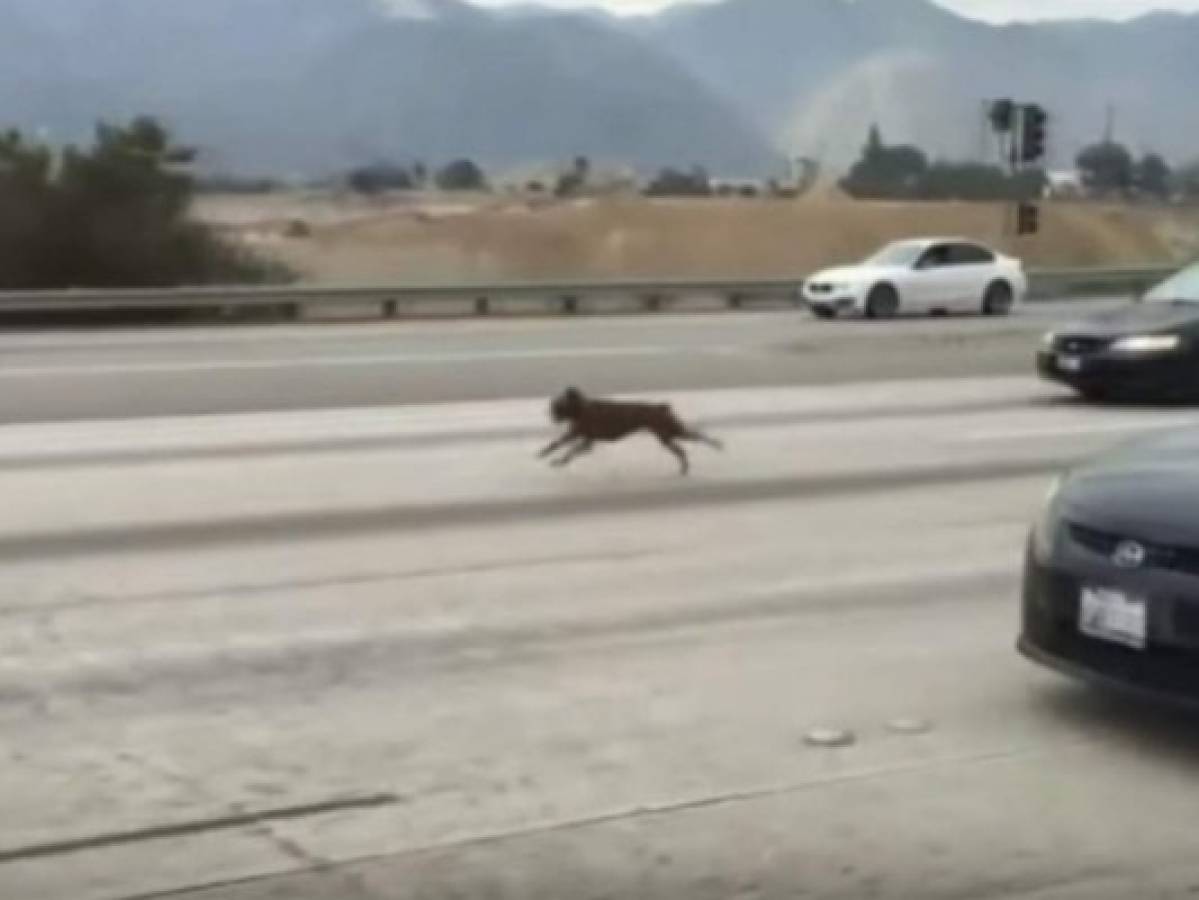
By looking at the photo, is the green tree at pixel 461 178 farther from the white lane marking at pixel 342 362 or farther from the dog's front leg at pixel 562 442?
the dog's front leg at pixel 562 442

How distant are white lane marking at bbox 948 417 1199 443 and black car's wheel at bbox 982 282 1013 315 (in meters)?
22.9

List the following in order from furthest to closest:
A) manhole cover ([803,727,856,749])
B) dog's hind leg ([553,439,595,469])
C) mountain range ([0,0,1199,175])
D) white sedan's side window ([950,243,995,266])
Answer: mountain range ([0,0,1199,175]) → white sedan's side window ([950,243,995,266]) → dog's hind leg ([553,439,595,469]) → manhole cover ([803,727,856,749])

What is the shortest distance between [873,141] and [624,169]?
9.73m

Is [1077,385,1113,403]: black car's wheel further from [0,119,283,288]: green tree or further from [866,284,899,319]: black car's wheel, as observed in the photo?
[0,119,283,288]: green tree

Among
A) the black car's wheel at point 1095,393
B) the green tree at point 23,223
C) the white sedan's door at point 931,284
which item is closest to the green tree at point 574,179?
the white sedan's door at point 931,284

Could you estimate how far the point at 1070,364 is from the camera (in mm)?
20062

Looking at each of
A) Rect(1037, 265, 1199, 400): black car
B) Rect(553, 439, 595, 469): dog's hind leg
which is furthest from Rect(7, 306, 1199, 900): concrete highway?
Rect(1037, 265, 1199, 400): black car

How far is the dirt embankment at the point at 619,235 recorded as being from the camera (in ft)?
153

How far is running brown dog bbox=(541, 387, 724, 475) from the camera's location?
553 inches

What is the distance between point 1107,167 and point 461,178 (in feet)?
66.3

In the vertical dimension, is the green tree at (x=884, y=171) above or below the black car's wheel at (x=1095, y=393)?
above

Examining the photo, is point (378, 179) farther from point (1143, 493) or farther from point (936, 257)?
point (1143, 493)

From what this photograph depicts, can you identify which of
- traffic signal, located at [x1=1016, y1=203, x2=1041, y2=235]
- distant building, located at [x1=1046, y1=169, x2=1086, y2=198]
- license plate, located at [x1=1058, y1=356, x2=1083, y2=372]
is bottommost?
license plate, located at [x1=1058, y1=356, x2=1083, y2=372]

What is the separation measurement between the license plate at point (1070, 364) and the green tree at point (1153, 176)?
4998 centimetres
